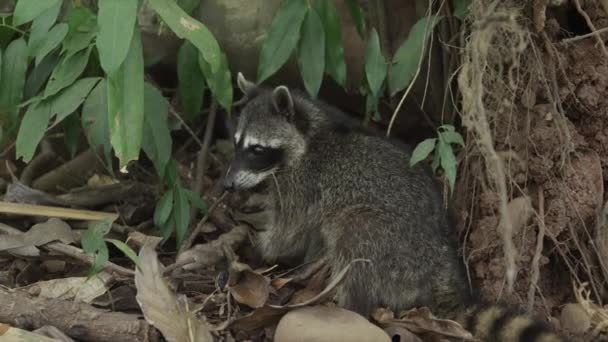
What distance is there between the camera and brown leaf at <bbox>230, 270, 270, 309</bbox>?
13.7 feet

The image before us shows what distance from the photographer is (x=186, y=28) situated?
12.7ft

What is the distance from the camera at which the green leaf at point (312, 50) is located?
183 inches

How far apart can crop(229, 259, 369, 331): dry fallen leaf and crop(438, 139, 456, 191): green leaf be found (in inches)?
25.6

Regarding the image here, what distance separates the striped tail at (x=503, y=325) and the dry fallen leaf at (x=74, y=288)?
6.00 ft

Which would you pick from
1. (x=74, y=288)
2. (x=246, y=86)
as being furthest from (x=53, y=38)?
(x=246, y=86)

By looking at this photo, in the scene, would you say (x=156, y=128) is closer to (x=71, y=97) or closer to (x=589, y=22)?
(x=71, y=97)

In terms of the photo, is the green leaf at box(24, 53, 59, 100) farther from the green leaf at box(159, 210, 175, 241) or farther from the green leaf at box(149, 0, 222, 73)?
the green leaf at box(149, 0, 222, 73)

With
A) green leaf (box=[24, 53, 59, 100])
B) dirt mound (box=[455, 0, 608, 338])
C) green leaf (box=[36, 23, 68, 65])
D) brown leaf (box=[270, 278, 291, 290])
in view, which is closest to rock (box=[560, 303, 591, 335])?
dirt mound (box=[455, 0, 608, 338])

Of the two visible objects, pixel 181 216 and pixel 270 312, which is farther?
pixel 181 216

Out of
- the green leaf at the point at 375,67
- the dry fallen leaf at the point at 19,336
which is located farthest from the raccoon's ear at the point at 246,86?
the dry fallen leaf at the point at 19,336

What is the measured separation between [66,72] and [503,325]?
8.23 ft

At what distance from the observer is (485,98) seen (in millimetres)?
4457

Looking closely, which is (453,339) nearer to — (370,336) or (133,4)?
(370,336)

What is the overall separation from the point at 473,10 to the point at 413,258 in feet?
4.28
